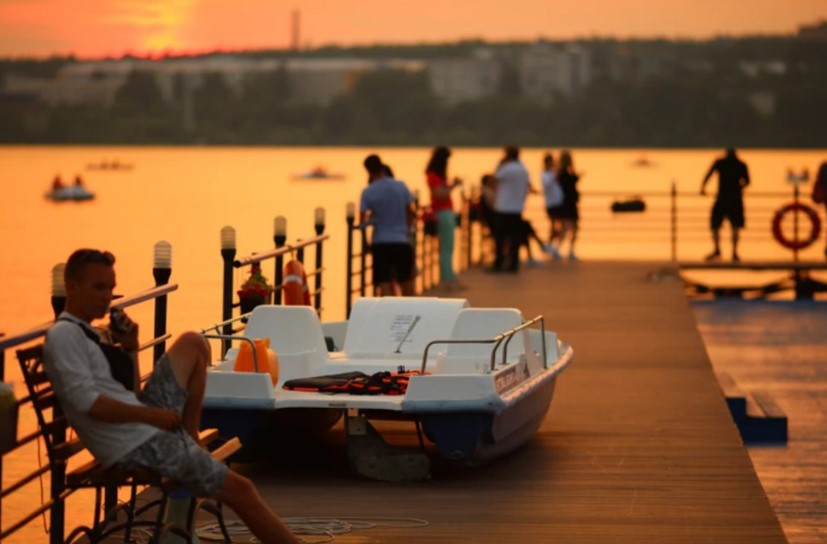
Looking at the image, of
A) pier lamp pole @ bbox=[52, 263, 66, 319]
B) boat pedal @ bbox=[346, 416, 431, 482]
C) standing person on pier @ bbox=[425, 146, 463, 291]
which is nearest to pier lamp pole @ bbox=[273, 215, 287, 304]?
boat pedal @ bbox=[346, 416, 431, 482]

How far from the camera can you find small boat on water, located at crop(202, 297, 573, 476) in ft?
30.0

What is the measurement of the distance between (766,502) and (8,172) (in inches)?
6061

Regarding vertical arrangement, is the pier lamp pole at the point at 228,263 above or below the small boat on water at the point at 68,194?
above

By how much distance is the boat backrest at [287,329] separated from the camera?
34.4 ft

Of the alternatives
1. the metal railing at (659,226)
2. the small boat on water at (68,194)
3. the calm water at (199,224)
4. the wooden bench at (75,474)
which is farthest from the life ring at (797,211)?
the small boat on water at (68,194)

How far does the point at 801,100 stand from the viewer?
143 meters

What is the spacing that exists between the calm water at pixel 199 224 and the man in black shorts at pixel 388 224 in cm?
352

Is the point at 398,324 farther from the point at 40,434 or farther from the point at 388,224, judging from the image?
the point at 388,224

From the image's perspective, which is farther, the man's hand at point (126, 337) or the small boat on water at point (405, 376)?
the small boat on water at point (405, 376)

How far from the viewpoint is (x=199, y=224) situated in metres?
75.1

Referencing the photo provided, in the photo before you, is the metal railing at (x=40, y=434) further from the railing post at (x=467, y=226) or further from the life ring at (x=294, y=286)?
the railing post at (x=467, y=226)

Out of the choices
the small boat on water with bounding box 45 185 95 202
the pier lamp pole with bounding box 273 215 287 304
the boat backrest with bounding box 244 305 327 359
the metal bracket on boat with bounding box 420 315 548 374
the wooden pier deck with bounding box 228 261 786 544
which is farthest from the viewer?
the small boat on water with bounding box 45 185 95 202

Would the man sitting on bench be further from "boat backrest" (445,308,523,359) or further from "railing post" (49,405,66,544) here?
"boat backrest" (445,308,523,359)

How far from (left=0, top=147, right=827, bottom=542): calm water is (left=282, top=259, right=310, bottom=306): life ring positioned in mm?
2844
